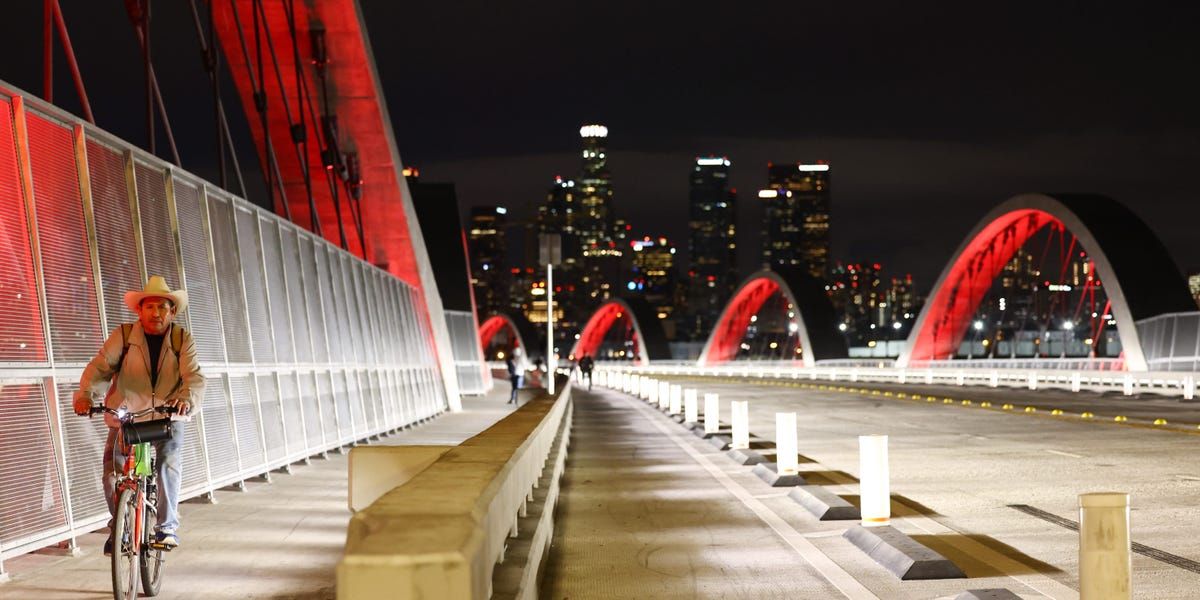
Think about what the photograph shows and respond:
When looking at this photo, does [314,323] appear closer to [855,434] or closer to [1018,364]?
[855,434]

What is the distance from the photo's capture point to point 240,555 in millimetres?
11633

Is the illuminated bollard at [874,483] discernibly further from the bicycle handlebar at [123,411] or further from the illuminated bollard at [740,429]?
the illuminated bollard at [740,429]

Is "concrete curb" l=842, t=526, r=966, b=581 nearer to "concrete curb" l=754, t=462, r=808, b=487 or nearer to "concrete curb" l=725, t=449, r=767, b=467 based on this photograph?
"concrete curb" l=754, t=462, r=808, b=487

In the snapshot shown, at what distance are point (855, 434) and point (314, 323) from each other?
34.0ft

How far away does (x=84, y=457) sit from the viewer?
12.1 meters

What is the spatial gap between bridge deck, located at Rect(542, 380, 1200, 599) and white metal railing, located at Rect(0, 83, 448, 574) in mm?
3781

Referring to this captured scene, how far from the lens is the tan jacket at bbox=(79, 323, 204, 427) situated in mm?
9430

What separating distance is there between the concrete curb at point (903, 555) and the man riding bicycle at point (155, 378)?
4.92 metres

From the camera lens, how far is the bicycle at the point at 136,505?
28.8 ft

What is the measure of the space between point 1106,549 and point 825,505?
22.9 ft

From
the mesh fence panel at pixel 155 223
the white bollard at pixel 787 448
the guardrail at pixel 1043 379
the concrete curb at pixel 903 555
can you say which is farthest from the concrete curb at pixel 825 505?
the guardrail at pixel 1043 379

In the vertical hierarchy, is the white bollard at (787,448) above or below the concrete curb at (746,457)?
above

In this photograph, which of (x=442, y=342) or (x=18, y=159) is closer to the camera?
(x=18, y=159)

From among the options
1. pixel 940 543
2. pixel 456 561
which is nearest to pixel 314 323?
pixel 940 543
